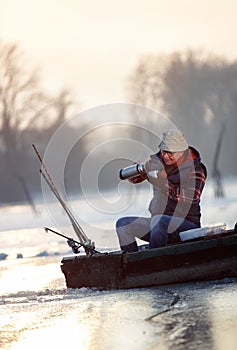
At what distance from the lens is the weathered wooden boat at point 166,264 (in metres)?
9.82

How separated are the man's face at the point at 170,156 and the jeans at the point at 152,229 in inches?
21.3

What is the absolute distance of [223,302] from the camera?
332 inches

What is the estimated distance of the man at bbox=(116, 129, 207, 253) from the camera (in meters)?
10.1

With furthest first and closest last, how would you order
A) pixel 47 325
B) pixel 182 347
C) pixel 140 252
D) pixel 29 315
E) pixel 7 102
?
pixel 7 102 < pixel 140 252 < pixel 29 315 < pixel 47 325 < pixel 182 347

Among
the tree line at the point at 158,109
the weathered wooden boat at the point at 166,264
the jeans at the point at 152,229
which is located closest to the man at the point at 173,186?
the jeans at the point at 152,229

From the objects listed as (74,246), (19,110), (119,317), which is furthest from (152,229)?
(19,110)

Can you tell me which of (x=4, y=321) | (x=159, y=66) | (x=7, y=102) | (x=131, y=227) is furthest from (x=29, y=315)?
(x=159, y=66)

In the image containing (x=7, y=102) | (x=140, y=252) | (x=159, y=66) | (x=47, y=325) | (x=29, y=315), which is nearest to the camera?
(x=47, y=325)

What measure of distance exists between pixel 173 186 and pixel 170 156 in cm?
29

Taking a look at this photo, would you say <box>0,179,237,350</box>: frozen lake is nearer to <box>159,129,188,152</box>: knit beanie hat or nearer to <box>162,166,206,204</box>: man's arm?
<box>162,166,206,204</box>: man's arm

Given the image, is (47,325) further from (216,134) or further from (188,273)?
(216,134)

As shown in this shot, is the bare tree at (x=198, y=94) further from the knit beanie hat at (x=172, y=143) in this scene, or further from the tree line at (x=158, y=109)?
the knit beanie hat at (x=172, y=143)

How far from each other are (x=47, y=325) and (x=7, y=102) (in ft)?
191

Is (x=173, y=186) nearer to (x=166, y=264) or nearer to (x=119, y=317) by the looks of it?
(x=166, y=264)
